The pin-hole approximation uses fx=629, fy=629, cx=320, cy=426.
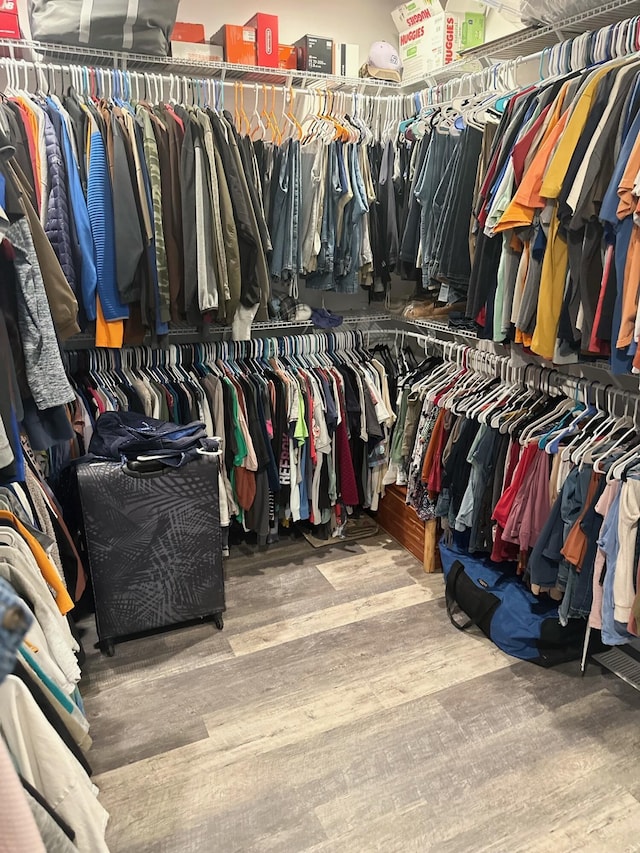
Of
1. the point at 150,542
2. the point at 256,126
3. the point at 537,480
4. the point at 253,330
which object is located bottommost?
the point at 150,542

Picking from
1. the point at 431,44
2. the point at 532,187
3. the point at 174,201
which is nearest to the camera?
the point at 532,187

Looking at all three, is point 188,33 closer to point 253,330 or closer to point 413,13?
point 413,13

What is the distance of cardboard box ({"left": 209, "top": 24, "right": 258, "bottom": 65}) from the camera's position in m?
2.81

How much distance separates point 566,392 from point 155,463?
5.05 feet

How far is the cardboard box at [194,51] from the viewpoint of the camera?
2.77 metres

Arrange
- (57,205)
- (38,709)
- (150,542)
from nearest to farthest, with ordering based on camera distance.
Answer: (38,709)
(57,205)
(150,542)

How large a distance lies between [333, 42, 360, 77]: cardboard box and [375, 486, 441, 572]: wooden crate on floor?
2.10m

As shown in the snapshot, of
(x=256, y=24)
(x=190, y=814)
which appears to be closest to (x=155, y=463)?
(x=190, y=814)

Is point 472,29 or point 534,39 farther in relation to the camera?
point 472,29

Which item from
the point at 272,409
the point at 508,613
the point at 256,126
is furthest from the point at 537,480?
the point at 256,126

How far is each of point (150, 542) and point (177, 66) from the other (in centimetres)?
206

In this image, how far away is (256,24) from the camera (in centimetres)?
285

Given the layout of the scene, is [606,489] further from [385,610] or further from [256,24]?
[256,24]

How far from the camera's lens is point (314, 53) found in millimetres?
3012
